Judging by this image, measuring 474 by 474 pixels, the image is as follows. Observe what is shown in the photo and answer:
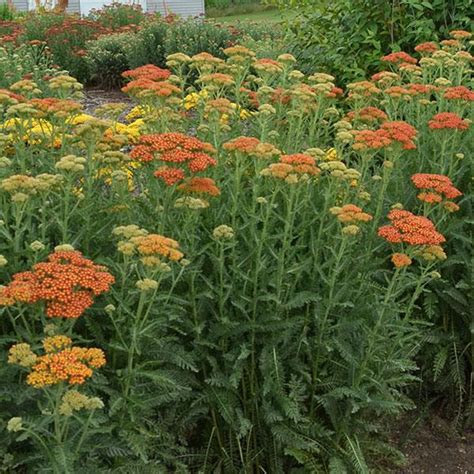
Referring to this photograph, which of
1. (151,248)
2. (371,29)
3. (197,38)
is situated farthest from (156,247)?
(197,38)

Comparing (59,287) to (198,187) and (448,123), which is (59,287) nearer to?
(198,187)

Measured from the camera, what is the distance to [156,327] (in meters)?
3.12

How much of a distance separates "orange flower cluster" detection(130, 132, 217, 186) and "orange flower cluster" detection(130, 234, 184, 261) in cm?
42

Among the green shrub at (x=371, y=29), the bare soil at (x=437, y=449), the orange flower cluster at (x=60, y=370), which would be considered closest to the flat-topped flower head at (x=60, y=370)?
the orange flower cluster at (x=60, y=370)

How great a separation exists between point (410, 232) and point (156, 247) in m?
1.03

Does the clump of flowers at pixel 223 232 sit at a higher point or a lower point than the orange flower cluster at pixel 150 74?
lower

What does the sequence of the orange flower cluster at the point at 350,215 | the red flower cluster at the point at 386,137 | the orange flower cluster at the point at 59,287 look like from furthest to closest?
1. the red flower cluster at the point at 386,137
2. the orange flower cluster at the point at 350,215
3. the orange flower cluster at the point at 59,287

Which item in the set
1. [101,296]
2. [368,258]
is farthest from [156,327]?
[368,258]

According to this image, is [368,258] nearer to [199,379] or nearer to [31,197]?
[199,379]

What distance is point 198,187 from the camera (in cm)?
326

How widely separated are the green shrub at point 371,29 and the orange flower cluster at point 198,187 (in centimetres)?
326

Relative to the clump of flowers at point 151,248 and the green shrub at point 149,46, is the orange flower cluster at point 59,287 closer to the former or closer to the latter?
the clump of flowers at point 151,248

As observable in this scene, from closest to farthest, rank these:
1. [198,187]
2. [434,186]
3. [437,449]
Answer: [198,187], [434,186], [437,449]

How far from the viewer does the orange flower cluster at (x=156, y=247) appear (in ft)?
8.98
